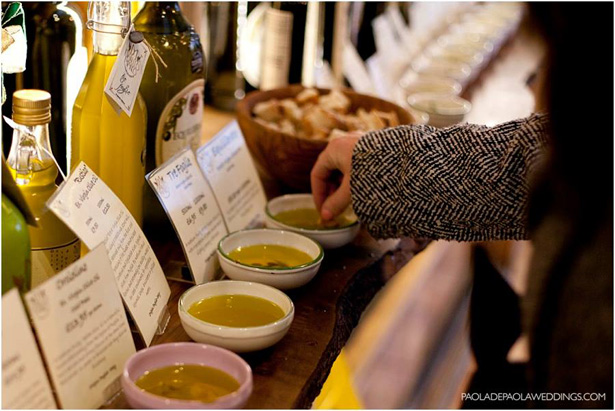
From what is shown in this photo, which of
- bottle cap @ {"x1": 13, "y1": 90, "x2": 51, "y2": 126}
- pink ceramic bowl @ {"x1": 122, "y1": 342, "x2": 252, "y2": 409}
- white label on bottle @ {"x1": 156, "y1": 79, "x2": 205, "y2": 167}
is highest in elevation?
bottle cap @ {"x1": 13, "y1": 90, "x2": 51, "y2": 126}

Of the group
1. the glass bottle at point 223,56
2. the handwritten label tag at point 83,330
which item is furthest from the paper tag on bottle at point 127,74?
the glass bottle at point 223,56

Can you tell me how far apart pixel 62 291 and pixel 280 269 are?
1.30 ft

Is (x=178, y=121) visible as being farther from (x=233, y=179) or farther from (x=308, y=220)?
(x=308, y=220)

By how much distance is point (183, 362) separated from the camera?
36.2 inches

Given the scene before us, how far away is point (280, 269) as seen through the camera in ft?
3.76

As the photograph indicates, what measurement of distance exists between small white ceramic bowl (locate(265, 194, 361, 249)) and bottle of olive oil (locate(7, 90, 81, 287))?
44 cm

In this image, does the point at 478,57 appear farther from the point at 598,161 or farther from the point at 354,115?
the point at 598,161

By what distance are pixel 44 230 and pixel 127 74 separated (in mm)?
247

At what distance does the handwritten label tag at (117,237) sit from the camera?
0.90m

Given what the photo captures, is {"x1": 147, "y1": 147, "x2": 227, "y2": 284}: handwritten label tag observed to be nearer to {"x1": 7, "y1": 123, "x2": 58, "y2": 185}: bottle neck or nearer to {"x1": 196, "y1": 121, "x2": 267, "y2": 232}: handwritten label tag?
{"x1": 196, "y1": 121, "x2": 267, "y2": 232}: handwritten label tag

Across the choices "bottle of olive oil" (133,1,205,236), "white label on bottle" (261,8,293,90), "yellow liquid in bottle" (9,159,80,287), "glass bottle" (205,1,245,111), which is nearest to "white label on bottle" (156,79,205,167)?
"bottle of olive oil" (133,1,205,236)

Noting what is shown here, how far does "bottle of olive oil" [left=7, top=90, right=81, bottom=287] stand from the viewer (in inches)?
37.6

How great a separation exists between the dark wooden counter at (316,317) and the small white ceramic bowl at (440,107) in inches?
29.6

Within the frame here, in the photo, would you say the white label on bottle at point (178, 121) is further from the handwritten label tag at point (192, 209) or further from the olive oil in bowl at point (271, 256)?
the olive oil in bowl at point (271, 256)
